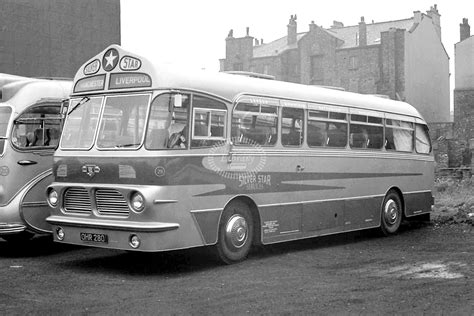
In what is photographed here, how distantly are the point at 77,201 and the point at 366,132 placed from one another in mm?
6045

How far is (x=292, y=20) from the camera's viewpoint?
213ft

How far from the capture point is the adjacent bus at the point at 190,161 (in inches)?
368

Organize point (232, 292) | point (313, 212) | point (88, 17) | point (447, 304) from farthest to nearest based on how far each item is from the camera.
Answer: point (88, 17) → point (313, 212) → point (232, 292) → point (447, 304)

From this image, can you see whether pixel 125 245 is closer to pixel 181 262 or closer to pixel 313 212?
pixel 181 262

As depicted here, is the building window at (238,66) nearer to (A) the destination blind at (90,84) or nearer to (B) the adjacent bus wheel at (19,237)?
(B) the adjacent bus wheel at (19,237)

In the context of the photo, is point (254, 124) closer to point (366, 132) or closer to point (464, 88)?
point (366, 132)

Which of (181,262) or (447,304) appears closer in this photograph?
(447,304)

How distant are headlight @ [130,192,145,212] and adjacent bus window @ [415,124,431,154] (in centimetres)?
801

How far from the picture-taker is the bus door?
11.1 m

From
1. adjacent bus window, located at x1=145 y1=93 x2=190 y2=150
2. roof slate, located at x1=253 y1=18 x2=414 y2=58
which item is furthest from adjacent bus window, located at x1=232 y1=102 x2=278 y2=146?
roof slate, located at x1=253 y1=18 x2=414 y2=58

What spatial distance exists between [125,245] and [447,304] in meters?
4.15

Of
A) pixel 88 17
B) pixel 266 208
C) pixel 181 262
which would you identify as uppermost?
pixel 88 17

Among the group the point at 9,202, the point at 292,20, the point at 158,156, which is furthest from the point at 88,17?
the point at 292,20

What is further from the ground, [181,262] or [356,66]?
[356,66]
